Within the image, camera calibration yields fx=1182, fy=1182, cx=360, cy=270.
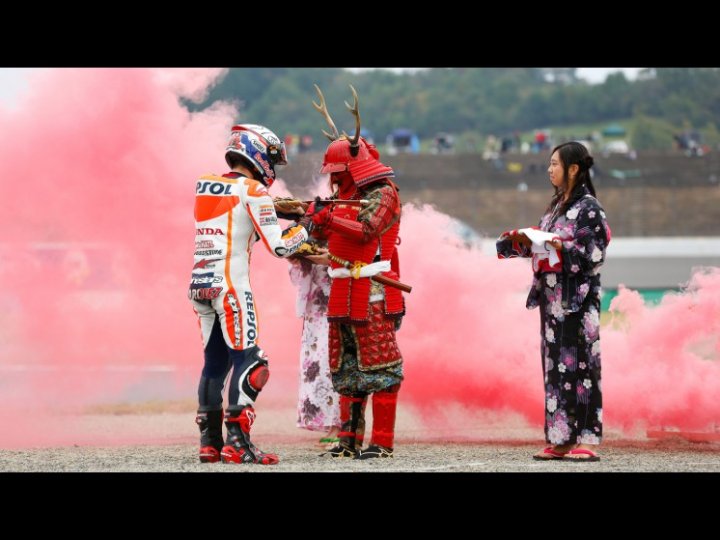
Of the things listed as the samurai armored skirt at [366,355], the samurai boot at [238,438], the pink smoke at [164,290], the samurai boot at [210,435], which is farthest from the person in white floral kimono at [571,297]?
the samurai boot at [210,435]

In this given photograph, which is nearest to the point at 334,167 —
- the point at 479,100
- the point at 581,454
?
the point at 581,454

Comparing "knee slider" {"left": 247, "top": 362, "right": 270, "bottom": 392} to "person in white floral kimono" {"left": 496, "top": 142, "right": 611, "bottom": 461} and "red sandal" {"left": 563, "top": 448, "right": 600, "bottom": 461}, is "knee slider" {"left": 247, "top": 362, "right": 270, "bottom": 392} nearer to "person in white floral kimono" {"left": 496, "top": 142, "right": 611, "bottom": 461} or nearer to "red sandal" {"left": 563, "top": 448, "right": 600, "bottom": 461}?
"person in white floral kimono" {"left": 496, "top": 142, "right": 611, "bottom": 461}

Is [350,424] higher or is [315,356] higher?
[315,356]

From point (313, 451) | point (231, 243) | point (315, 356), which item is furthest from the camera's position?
point (315, 356)

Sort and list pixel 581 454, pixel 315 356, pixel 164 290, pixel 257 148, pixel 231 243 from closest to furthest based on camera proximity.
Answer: pixel 231 243 < pixel 257 148 < pixel 581 454 < pixel 315 356 < pixel 164 290

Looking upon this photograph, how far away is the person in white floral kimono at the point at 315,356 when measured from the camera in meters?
8.48

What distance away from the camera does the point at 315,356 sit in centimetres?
855

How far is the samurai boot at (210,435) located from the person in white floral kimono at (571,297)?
6.64 feet

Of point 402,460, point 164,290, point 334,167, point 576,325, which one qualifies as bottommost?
point 402,460

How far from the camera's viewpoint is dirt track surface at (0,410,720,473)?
705cm

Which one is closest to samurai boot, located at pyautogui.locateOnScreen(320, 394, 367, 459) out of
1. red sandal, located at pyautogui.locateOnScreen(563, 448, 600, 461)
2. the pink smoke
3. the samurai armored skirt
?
the samurai armored skirt

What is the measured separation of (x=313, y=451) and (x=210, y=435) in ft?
3.68

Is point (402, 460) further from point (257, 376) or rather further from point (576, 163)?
point (576, 163)

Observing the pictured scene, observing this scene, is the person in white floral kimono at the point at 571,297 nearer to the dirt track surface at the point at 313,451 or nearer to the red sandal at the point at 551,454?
the red sandal at the point at 551,454
